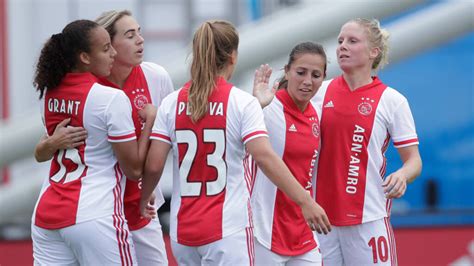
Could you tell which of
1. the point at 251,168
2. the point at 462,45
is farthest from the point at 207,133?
the point at 462,45

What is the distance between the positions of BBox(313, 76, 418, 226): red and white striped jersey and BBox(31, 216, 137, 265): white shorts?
1109mm

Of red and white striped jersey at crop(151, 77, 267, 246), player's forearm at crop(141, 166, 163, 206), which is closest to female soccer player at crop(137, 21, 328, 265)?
red and white striped jersey at crop(151, 77, 267, 246)

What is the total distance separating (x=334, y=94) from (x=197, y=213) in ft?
3.89

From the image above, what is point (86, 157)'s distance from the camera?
445 cm

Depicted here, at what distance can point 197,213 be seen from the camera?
171 inches

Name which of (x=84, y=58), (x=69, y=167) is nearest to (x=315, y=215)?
(x=69, y=167)

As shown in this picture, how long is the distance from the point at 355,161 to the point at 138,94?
1.13m

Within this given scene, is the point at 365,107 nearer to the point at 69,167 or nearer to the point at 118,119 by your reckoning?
the point at 118,119

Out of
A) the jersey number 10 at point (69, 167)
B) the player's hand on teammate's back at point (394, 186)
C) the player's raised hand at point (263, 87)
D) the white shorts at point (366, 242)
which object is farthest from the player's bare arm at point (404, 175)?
the jersey number 10 at point (69, 167)

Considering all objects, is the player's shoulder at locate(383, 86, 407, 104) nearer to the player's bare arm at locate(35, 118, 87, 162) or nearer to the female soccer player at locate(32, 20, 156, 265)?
the female soccer player at locate(32, 20, 156, 265)

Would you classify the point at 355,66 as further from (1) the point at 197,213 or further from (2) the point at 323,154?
(1) the point at 197,213

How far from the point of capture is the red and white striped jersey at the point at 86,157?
4.39 m

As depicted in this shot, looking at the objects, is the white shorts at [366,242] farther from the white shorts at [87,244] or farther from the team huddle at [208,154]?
the white shorts at [87,244]

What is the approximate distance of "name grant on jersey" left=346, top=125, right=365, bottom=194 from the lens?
504 cm
